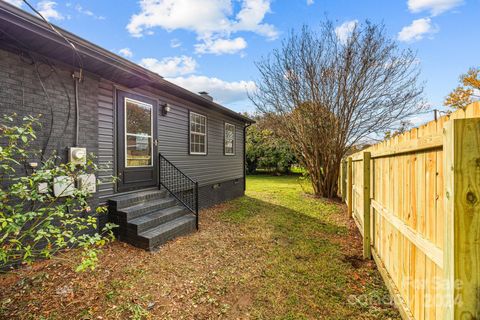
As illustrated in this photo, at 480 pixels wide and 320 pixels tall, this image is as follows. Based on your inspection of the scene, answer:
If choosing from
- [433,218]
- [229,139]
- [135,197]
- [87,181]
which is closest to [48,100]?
[87,181]

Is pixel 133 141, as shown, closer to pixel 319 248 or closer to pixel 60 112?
pixel 60 112

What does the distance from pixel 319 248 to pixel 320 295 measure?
1.54 metres

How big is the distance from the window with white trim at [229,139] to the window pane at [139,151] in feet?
13.4

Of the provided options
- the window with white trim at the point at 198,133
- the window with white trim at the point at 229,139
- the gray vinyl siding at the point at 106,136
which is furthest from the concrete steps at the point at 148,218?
the window with white trim at the point at 229,139

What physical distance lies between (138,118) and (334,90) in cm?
694

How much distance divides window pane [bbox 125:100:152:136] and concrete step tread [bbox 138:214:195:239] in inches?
82.1

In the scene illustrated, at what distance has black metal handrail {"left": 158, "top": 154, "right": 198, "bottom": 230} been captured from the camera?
5.82 metres

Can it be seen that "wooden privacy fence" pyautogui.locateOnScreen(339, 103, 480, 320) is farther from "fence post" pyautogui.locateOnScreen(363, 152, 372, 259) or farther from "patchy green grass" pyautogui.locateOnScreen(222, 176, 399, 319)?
"fence post" pyautogui.locateOnScreen(363, 152, 372, 259)

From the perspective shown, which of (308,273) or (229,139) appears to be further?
(229,139)

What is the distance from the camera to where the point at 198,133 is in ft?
24.7

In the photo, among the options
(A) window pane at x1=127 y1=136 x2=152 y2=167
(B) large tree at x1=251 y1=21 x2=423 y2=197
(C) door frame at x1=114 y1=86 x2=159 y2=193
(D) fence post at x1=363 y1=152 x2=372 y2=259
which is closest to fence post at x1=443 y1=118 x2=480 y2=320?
(D) fence post at x1=363 y1=152 x2=372 y2=259

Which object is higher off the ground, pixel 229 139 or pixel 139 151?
pixel 229 139

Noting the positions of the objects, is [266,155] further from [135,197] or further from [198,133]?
[135,197]

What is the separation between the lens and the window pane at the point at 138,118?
5066 millimetres
